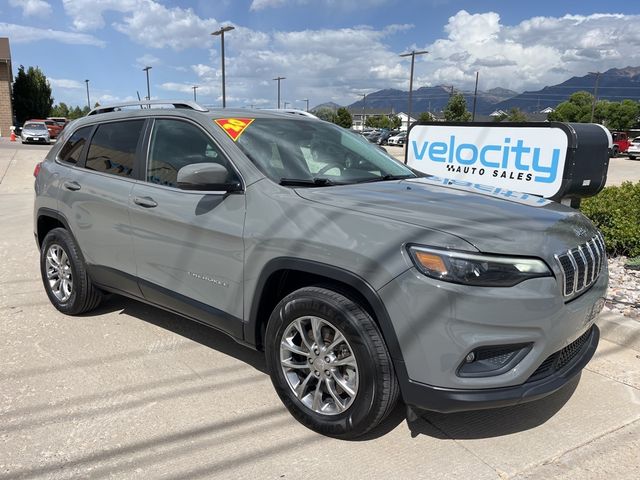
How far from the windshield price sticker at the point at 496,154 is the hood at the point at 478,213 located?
213 centimetres

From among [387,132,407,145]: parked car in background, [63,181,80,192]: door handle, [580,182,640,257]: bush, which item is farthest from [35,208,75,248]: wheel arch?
[387,132,407,145]: parked car in background

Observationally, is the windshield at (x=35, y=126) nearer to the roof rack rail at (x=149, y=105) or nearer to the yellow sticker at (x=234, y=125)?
the roof rack rail at (x=149, y=105)

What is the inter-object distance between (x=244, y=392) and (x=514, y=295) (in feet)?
5.84

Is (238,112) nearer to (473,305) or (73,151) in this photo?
(73,151)

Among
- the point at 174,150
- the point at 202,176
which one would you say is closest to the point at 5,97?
the point at 174,150

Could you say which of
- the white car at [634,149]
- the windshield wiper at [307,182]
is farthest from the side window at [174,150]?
the white car at [634,149]

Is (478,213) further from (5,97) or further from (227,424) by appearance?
(5,97)

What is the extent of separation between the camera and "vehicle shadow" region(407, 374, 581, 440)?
115 inches

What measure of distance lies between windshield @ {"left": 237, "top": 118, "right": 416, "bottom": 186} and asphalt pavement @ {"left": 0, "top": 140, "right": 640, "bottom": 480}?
54.3 inches

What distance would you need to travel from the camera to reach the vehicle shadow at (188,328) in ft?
12.6

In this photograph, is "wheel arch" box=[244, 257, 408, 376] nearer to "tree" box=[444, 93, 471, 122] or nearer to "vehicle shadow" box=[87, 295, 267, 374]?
"vehicle shadow" box=[87, 295, 267, 374]

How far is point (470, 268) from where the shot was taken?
7.77 ft

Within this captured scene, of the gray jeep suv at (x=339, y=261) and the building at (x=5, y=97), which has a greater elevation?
the building at (x=5, y=97)

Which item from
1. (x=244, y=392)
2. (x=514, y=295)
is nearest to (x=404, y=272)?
(x=514, y=295)
